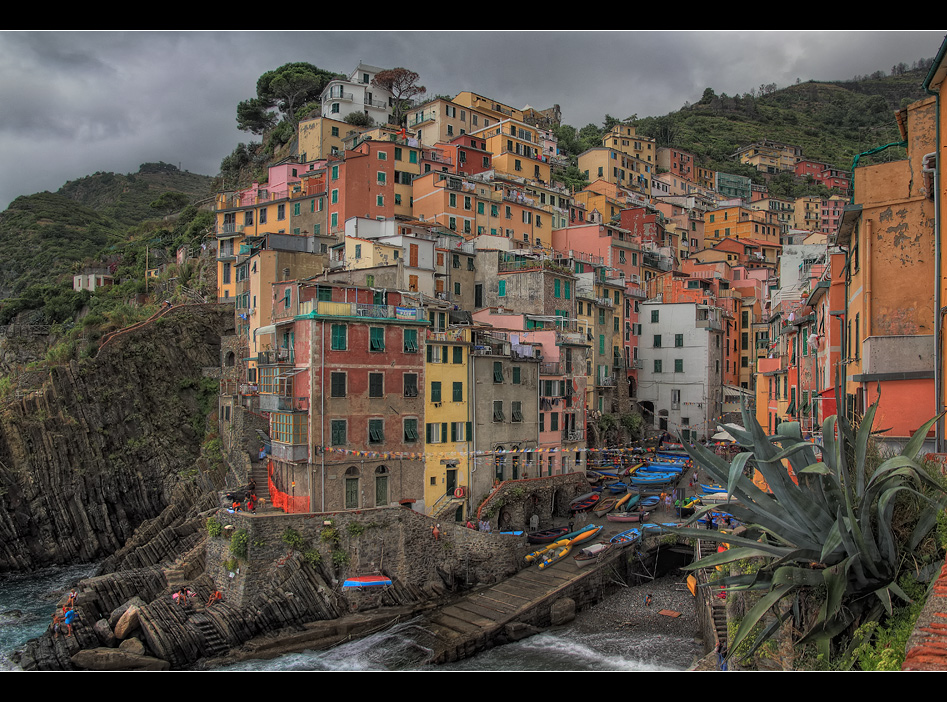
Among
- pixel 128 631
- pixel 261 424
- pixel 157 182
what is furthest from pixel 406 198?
pixel 157 182

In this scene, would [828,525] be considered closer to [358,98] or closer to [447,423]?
[447,423]

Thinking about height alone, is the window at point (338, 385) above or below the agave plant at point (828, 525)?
above

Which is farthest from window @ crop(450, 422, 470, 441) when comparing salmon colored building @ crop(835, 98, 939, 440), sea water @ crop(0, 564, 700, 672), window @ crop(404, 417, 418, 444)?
salmon colored building @ crop(835, 98, 939, 440)

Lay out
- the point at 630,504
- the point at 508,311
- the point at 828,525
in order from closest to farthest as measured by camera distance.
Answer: the point at 828,525 < the point at 630,504 < the point at 508,311

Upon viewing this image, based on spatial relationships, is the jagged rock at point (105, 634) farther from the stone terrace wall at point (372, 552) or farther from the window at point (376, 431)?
the window at point (376, 431)

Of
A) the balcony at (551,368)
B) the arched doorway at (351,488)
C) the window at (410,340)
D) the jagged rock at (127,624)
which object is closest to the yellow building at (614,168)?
the balcony at (551,368)

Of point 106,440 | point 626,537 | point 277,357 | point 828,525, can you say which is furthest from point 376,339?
point 106,440
